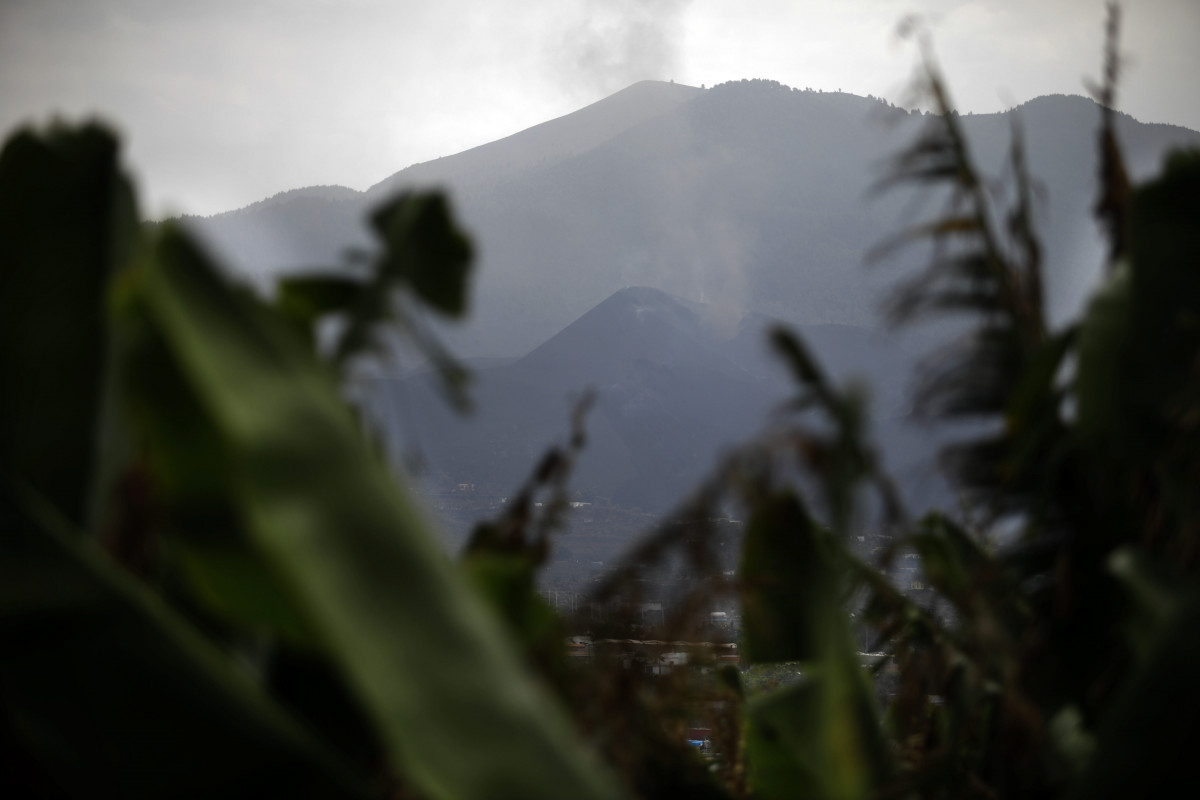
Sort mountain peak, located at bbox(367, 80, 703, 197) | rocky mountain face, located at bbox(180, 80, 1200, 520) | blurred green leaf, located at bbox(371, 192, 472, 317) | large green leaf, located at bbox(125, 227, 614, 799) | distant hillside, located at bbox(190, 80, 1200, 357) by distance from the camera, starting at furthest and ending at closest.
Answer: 1. mountain peak, located at bbox(367, 80, 703, 197)
2. distant hillside, located at bbox(190, 80, 1200, 357)
3. rocky mountain face, located at bbox(180, 80, 1200, 520)
4. blurred green leaf, located at bbox(371, 192, 472, 317)
5. large green leaf, located at bbox(125, 227, 614, 799)

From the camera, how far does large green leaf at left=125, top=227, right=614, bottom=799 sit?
39 centimetres

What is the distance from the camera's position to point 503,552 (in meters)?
0.79

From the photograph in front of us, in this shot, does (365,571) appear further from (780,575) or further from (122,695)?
(780,575)

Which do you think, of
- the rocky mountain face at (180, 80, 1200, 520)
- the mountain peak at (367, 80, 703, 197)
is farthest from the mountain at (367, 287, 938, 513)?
the mountain peak at (367, 80, 703, 197)

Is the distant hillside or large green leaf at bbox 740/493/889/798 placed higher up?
the distant hillside

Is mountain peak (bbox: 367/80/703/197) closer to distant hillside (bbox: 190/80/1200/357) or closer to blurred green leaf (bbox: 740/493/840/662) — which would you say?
distant hillside (bbox: 190/80/1200/357)

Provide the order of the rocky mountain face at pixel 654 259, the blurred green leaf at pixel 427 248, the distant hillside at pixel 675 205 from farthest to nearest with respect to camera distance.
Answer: the distant hillside at pixel 675 205
the rocky mountain face at pixel 654 259
the blurred green leaf at pixel 427 248

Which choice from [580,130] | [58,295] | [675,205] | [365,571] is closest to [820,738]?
[365,571]

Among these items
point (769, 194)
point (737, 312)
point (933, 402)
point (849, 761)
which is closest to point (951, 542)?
point (933, 402)

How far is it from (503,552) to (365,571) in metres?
0.38

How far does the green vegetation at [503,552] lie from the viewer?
1.40 ft

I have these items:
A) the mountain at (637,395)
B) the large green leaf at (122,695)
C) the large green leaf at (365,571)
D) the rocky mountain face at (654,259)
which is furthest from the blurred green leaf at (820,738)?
the rocky mountain face at (654,259)

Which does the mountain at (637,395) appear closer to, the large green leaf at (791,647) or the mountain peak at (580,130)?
the large green leaf at (791,647)

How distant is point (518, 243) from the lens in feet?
119
